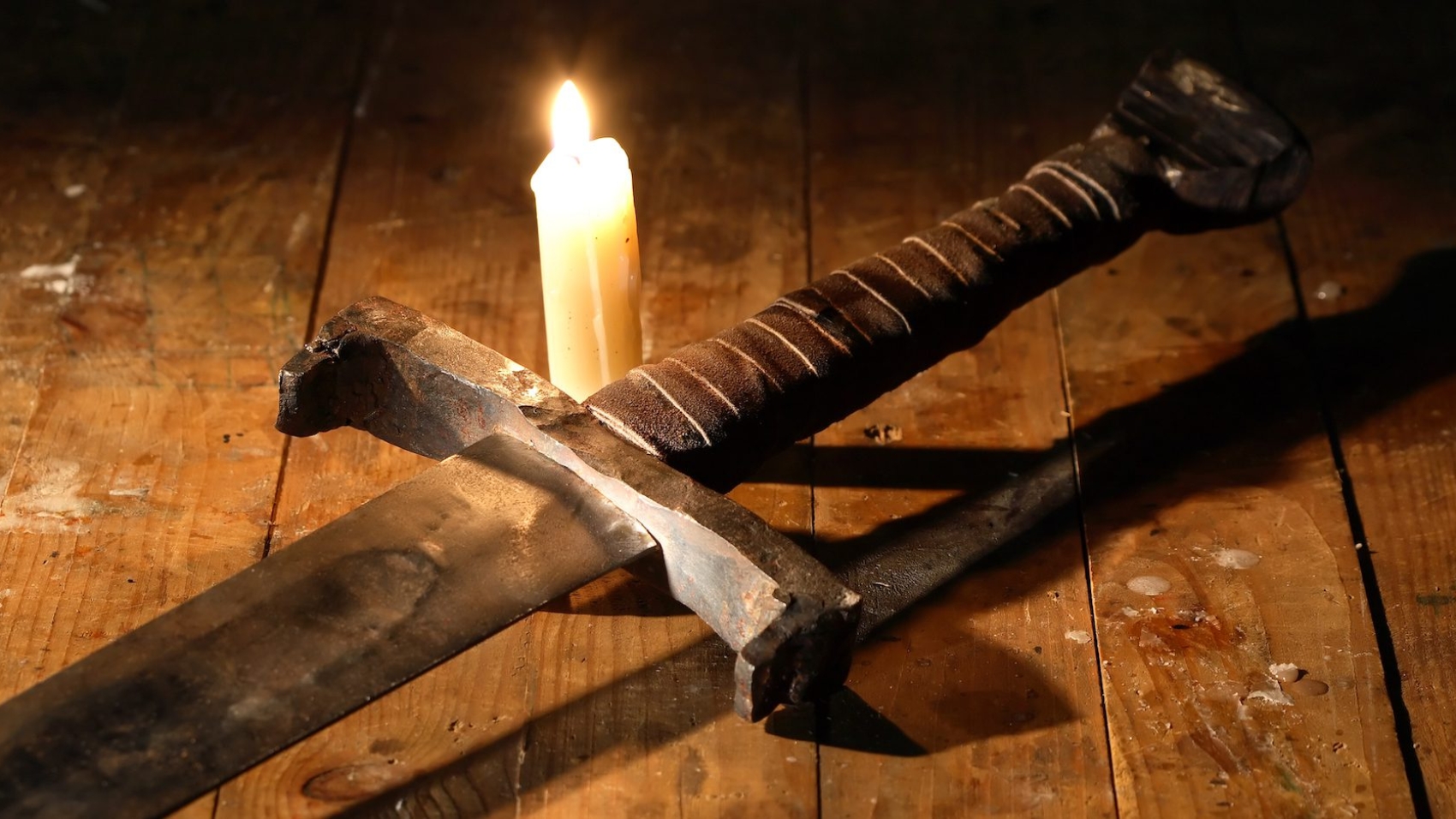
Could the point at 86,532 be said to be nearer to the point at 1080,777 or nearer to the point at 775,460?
the point at 775,460

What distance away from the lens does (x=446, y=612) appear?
1.22 meters

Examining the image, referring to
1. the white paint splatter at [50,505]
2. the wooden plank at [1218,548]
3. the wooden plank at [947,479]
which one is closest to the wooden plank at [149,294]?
the white paint splatter at [50,505]

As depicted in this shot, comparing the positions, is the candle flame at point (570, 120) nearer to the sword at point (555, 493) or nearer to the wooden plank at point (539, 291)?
the sword at point (555, 493)

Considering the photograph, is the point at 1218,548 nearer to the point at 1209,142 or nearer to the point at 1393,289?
the point at 1209,142

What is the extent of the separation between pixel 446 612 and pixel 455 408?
0.87 ft

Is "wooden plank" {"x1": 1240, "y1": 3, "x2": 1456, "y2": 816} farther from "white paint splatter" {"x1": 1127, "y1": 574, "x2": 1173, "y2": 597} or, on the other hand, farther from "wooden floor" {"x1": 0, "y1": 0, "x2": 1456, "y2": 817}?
"white paint splatter" {"x1": 1127, "y1": 574, "x2": 1173, "y2": 597}

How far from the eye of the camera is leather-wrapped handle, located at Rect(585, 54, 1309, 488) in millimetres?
1396

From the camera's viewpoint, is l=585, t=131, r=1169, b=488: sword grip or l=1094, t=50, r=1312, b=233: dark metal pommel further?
l=1094, t=50, r=1312, b=233: dark metal pommel

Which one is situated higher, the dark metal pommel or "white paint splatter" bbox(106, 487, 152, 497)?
the dark metal pommel

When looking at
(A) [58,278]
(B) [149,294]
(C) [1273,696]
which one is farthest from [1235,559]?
(A) [58,278]

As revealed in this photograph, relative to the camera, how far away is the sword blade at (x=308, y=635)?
1090 mm

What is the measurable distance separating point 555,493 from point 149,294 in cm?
76

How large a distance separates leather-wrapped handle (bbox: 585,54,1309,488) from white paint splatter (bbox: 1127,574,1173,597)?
27 centimetres

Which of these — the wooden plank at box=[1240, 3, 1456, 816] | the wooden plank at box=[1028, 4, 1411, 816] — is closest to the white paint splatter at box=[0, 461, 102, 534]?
the wooden plank at box=[1028, 4, 1411, 816]
